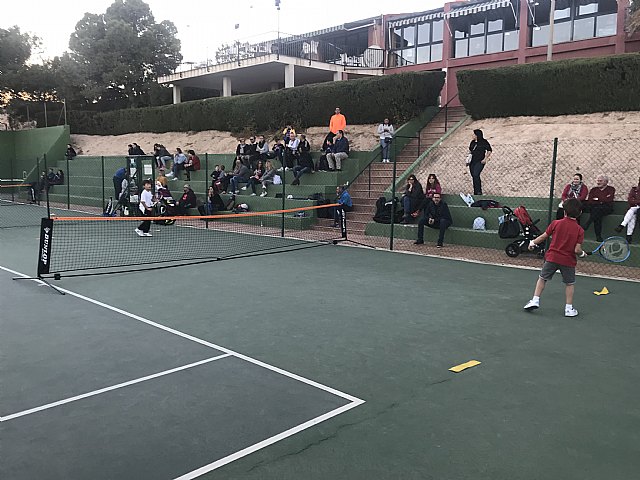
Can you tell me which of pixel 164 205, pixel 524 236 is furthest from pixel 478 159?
pixel 164 205

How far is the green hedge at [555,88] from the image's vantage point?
1645 cm

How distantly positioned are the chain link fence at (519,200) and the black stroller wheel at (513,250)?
0.01 m

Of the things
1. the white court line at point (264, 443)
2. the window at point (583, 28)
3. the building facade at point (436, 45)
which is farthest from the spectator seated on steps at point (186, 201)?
the window at point (583, 28)

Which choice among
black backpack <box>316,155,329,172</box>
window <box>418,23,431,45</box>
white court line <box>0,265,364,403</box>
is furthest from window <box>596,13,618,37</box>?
white court line <box>0,265,364,403</box>

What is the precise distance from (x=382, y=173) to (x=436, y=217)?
5223mm

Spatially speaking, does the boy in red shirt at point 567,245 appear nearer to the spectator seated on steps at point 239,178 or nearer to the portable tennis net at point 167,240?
the portable tennis net at point 167,240

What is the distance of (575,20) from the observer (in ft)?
85.6

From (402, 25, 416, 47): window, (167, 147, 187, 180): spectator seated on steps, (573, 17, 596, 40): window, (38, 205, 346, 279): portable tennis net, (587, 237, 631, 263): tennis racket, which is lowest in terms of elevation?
(38, 205, 346, 279): portable tennis net

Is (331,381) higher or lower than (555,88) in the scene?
lower

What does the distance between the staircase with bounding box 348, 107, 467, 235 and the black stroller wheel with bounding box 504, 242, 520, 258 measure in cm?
483

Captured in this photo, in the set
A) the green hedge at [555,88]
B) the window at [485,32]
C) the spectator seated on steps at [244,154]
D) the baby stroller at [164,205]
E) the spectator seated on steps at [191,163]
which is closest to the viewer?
the green hedge at [555,88]

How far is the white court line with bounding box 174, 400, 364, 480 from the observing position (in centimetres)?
350

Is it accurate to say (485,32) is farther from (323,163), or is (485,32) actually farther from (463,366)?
(463,366)

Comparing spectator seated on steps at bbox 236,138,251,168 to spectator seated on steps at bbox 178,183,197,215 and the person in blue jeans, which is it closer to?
spectator seated on steps at bbox 178,183,197,215
